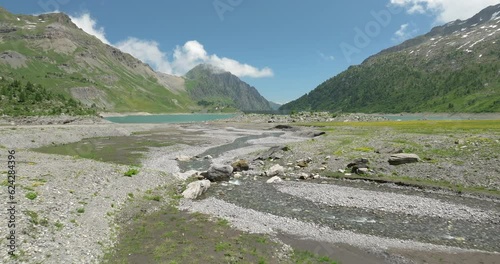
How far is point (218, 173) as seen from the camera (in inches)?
1693

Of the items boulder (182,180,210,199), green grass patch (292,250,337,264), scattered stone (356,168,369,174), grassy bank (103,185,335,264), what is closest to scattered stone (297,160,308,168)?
scattered stone (356,168,369,174)

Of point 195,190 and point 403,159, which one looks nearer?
point 195,190

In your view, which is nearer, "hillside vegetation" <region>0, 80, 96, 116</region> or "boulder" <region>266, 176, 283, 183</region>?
"boulder" <region>266, 176, 283, 183</region>

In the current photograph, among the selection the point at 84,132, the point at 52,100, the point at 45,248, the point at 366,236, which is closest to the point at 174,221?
the point at 45,248

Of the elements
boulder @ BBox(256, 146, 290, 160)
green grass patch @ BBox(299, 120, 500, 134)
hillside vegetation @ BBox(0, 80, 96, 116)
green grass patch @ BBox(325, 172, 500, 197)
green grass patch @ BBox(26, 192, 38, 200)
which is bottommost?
green grass patch @ BBox(325, 172, 500, 197)

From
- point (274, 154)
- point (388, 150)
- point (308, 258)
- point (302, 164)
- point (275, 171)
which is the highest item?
point (388, 150)

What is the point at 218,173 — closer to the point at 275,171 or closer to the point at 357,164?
the point at 275,171

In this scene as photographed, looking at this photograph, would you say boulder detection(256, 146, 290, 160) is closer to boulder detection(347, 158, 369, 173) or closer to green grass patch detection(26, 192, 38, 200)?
boulder detection(347, 158, 369, 173)

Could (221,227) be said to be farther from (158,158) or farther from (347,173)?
(158,158)

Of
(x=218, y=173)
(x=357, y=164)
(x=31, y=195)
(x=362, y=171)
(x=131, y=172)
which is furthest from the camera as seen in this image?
(x=357, y=164)

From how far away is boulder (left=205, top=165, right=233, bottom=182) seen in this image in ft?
139

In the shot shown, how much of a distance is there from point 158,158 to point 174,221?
37.1 meters

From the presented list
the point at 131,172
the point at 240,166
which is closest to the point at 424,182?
the point at 240,166

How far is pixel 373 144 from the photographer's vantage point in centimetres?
6150
